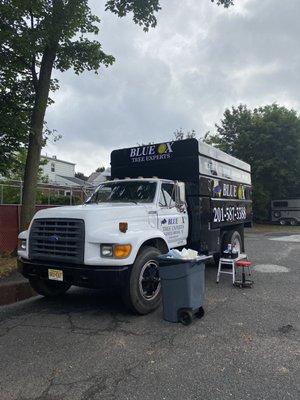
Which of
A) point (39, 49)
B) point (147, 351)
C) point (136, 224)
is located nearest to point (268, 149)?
point (39, 49)

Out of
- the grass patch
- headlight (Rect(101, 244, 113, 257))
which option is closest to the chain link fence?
the grass patch

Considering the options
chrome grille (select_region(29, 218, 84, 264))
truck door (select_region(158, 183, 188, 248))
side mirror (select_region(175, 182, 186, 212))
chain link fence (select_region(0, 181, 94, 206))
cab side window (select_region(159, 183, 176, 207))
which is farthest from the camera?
chain link fence (select_region(0, 181, 94, 206))

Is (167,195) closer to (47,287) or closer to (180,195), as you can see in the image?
(180,195)

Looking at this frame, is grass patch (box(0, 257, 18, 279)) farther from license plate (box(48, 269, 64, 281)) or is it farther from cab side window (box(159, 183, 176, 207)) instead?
cab side window (box(159, 183, 176, 207))

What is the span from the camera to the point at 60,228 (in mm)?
6008

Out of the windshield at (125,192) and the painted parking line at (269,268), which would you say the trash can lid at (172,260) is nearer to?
the windshield at (125,192)

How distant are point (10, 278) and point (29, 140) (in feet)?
13.8

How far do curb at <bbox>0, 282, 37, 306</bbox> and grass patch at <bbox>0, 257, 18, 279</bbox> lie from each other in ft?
4.09

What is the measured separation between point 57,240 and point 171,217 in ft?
7.62

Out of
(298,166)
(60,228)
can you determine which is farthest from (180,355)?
(298,166)

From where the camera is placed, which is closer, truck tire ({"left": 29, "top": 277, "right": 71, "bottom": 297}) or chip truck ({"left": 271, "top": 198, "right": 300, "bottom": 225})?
truck tire ({"left": 29, "top": 277, "right": 71, "bottom": 297})

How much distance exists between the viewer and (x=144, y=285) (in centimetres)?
618

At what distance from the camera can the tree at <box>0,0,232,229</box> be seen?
972 centimetres

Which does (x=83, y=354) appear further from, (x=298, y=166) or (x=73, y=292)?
(x=298, y=166)
